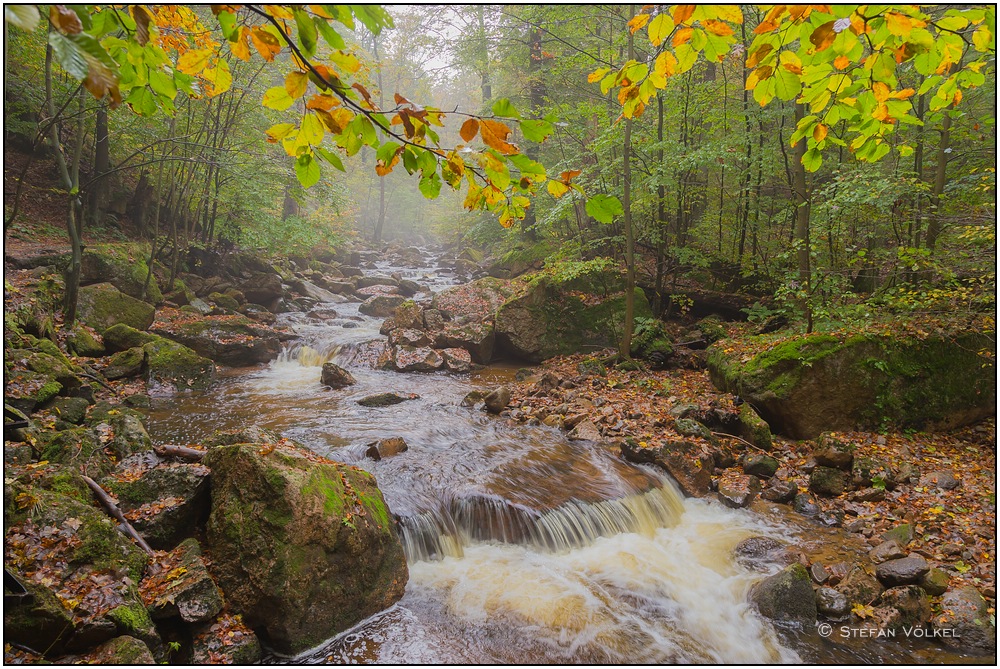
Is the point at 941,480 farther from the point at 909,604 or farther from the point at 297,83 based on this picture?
the point at 297,83

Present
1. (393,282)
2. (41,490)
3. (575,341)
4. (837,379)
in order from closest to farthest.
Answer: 1. (41,490)
2. (837,379)
3. (575,341)
4. (393,282)

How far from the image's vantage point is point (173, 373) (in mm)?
8453

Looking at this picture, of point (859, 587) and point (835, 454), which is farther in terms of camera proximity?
point (835, 454)

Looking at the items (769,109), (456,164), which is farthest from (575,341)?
(456,164)

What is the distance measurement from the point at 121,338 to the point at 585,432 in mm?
8742

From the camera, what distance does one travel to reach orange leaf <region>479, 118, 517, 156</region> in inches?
61.3

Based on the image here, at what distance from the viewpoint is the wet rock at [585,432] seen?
23.3ft

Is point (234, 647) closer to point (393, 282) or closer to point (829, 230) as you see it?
point (829, 230)

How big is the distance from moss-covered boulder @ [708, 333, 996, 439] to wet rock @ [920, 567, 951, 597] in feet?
8.92

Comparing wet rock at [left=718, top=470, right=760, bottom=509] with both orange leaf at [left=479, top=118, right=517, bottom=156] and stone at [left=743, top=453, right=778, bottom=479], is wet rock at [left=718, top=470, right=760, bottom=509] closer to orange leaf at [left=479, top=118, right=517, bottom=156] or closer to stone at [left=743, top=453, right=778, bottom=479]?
stone at [left=743, top=453, right=778, bottom=479]

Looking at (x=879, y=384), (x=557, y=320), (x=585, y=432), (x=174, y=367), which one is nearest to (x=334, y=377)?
(x=174, y=367)

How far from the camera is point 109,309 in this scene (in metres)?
8.98

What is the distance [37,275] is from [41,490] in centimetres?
774

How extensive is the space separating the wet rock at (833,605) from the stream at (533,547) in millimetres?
244
